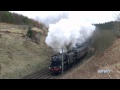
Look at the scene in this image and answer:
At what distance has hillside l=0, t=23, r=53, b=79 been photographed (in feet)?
110

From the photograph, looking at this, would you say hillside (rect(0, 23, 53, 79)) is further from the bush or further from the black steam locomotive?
the bush

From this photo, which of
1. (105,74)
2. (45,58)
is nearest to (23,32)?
(45,58)

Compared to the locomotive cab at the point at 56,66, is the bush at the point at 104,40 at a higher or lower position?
higher

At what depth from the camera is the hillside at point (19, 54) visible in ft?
110

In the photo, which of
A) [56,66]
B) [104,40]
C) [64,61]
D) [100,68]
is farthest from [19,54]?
[100,68]

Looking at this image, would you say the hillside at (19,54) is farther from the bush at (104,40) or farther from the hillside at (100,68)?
the bush at (104,40)

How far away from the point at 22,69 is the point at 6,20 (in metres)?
24.2

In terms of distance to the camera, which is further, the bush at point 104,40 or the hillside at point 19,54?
the bush at point 104,40

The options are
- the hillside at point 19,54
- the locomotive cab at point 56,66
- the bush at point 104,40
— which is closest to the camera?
the locomotive cab at point 56,66

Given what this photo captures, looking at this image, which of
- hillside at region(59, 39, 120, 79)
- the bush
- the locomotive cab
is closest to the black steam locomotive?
the locomotive cab

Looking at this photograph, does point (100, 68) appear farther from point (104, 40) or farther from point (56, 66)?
point (104, 40)

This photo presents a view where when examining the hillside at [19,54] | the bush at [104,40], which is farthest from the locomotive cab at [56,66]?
the bush at [104,40]

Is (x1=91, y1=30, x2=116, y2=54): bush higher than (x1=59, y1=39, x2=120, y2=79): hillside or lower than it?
higher

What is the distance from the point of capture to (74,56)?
38.5 meters
